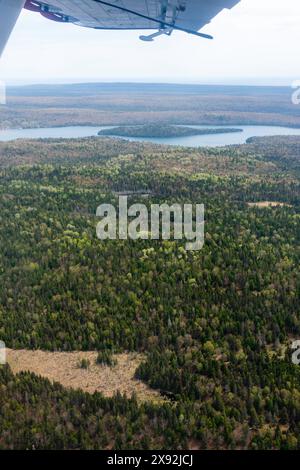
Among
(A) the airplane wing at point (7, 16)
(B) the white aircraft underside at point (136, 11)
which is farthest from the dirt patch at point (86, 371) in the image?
(A) the airplane wing at point (7, 16)

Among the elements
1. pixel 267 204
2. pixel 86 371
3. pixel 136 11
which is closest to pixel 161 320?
pixel 86 371

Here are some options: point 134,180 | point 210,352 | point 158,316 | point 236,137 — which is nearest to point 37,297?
point 158,316

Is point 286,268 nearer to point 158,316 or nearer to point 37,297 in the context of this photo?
point 158,316

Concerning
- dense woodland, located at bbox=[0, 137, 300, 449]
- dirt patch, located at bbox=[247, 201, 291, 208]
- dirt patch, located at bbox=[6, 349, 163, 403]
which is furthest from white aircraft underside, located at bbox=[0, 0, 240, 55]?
dirt patch, located at bbox=[247, 201, 291, 208]

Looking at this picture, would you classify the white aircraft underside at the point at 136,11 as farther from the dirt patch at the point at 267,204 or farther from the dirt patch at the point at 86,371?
the dirt patch at the point at 267,204

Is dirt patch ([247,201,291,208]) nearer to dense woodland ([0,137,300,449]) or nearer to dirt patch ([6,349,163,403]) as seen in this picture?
dense woodland ([0,137,300,449])

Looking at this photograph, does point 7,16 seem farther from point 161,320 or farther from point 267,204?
point 267,204
